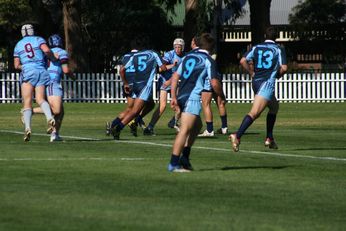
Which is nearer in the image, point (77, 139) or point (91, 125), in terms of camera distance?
point (77, 139)

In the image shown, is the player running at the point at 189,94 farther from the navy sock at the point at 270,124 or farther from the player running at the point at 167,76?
the player running at the point at 167,76

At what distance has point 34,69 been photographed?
2209 centimetres

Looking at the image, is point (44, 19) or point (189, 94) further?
point (44, 19)

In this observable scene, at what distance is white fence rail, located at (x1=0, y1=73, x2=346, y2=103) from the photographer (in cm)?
5294

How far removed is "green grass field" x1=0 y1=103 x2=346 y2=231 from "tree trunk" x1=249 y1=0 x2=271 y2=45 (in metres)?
31.8

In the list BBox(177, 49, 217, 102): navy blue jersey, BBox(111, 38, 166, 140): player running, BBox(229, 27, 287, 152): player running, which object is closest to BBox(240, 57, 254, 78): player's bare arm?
BBox(229, 27, 287, 152): player running

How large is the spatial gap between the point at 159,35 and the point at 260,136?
44.1 metres

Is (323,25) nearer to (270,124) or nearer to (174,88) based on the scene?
(270,124)

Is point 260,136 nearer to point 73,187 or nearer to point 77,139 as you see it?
point 77,139

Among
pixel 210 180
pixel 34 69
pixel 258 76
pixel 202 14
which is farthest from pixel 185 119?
pixel 202 14

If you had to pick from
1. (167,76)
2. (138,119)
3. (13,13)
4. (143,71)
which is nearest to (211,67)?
(143,71)

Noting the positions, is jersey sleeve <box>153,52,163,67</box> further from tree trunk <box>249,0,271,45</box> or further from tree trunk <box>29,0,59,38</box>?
tree trunk <box>29,0,59,38</box>

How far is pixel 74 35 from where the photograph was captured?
2205 inches

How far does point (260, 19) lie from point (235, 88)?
4.46 m
